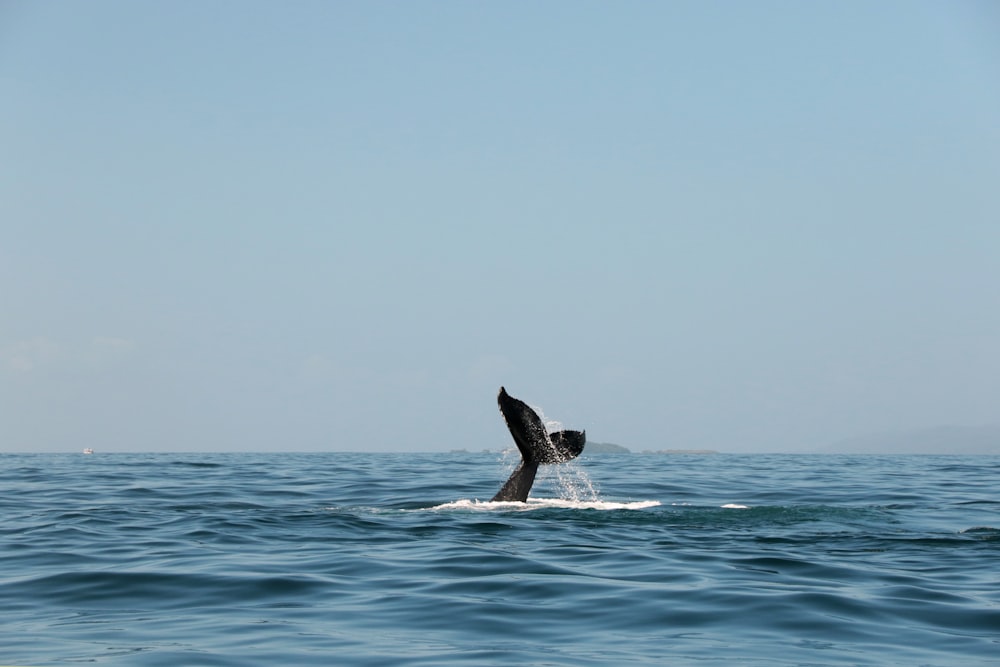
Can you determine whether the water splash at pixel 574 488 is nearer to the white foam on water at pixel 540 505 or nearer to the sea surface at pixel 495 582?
the sea surface at pixel 495 582

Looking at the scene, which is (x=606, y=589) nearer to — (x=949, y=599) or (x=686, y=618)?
(x=686, y=618)

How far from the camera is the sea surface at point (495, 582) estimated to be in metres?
8.81

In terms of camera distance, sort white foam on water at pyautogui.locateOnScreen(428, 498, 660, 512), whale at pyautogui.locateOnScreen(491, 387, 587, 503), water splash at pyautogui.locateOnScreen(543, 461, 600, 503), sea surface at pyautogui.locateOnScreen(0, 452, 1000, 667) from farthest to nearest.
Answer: water splash at pyautogui.locateOnScreen(543, 461, 600, 503) → white foam on water at pyautogui.locateOnScreen(428, 498, 660, 512) → whale at pyautogui.locateOnScreen(491, 387, 587, 503) → sea surface at pyautogui.locateOnScreen(0, 452, 1000, 667)

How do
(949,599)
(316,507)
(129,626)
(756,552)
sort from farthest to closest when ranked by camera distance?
(316,507), (756,552), (949,599), (129,626)

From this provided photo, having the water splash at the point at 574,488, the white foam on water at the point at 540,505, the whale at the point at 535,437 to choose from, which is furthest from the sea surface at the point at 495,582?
the whale at the point at 535,437

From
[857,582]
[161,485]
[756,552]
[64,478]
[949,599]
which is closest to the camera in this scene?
[949,599]

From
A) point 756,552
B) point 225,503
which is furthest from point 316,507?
point 756,552

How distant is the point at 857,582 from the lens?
11656 millimetres

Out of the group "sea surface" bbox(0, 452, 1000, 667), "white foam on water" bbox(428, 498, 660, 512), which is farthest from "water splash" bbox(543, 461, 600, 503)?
"white foam on water" bbox(428, 498, 660, 512)

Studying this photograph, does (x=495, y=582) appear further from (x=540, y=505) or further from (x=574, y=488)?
(x=574, y=488)

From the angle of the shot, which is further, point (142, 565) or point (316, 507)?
point (316, 507)

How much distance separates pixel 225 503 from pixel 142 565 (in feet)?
25.7

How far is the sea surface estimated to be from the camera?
8812 mm

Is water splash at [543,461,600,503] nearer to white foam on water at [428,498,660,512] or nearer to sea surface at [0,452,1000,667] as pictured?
sea surface at [0,452,1000,667]
